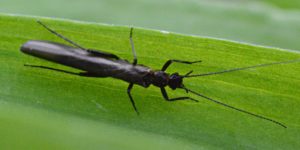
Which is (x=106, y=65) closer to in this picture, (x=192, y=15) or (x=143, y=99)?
(x=143, y=99)

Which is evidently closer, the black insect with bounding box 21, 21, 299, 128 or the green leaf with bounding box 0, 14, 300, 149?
the green leaf with bounding box 0, 14, 300, 149

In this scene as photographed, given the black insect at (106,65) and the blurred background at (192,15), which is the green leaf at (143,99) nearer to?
the black insect at (106,65)

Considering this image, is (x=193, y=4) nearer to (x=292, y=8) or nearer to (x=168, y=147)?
(x=292, y=8)

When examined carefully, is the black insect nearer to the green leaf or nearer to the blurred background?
the green leaf

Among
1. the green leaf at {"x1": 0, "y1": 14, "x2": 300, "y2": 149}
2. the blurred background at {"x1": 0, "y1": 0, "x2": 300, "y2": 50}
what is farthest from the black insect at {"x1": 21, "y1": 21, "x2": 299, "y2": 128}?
the blurred background at {"x1": 0, "y1": 0, "x2": 300, "y2": 50}

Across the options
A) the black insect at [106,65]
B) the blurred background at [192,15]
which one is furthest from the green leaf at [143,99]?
the blurred background at [192,15]

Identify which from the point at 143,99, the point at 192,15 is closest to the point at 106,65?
the point at 143,99
